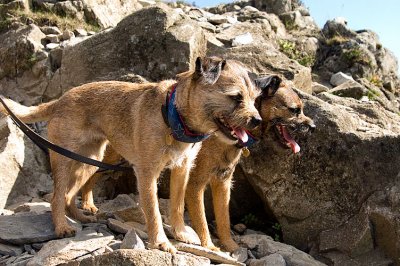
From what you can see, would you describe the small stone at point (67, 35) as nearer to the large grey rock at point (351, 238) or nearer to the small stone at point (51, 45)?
the small stone at point (51, 45)

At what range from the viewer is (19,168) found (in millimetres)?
8578


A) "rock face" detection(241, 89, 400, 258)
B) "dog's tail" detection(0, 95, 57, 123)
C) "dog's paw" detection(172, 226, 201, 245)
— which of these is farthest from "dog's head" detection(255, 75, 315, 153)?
"dog's tail" detection(0, 95, 57, 123)

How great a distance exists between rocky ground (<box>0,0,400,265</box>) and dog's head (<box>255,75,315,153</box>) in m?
0.72

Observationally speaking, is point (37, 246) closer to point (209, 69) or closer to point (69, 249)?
point (69, 249)

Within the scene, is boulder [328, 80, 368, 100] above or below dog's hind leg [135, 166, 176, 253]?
below

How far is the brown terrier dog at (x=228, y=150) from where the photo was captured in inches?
279

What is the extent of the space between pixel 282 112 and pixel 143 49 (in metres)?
3.11

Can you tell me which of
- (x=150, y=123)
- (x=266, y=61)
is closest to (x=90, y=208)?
(x=150, y=123)

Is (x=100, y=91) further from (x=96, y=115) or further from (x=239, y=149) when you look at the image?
(x=239, y=149)

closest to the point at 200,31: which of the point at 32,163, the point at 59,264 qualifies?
the point at 32,163

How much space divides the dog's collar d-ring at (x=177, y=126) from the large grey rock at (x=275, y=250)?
2154 millimetres

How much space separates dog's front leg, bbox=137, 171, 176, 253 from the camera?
18.6 ft

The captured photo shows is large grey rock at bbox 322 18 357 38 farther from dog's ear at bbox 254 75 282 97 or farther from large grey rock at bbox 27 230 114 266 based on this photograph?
large grey rock at bbox 27 230 114 266

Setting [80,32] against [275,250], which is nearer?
[275,250]
